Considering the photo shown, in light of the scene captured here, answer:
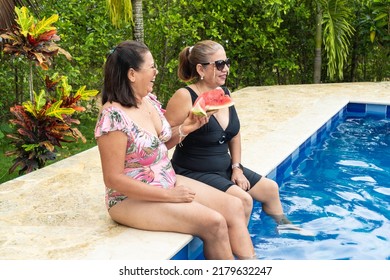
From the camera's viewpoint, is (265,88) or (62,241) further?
(265,88)

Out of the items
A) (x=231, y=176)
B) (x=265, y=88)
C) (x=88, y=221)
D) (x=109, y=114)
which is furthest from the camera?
(x=265, y=88)

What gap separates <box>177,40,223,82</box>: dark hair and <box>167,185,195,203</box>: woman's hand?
3.70 feet

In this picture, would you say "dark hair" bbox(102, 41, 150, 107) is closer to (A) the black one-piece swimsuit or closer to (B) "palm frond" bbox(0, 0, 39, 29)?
(A) the black one-piece swimsuit

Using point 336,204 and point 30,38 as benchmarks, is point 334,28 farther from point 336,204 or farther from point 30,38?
point 30,38

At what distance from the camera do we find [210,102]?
15.0 ft

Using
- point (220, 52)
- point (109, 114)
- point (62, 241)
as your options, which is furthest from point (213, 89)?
point (62, 241)

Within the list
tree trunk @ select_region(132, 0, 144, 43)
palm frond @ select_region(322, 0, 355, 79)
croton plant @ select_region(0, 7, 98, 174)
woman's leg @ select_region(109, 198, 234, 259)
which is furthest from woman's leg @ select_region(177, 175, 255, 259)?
palm frond @ select_region(322, 0, 355, 79)

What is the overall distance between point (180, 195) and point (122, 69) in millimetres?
959

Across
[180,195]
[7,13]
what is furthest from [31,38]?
[180,195]

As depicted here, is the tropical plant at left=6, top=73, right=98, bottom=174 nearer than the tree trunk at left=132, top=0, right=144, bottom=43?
Yes

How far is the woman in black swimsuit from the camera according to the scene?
4762 millimetres

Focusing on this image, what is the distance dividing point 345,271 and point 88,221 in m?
2.13

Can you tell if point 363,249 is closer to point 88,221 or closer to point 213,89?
point 213,89

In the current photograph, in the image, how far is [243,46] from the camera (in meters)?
12.1
